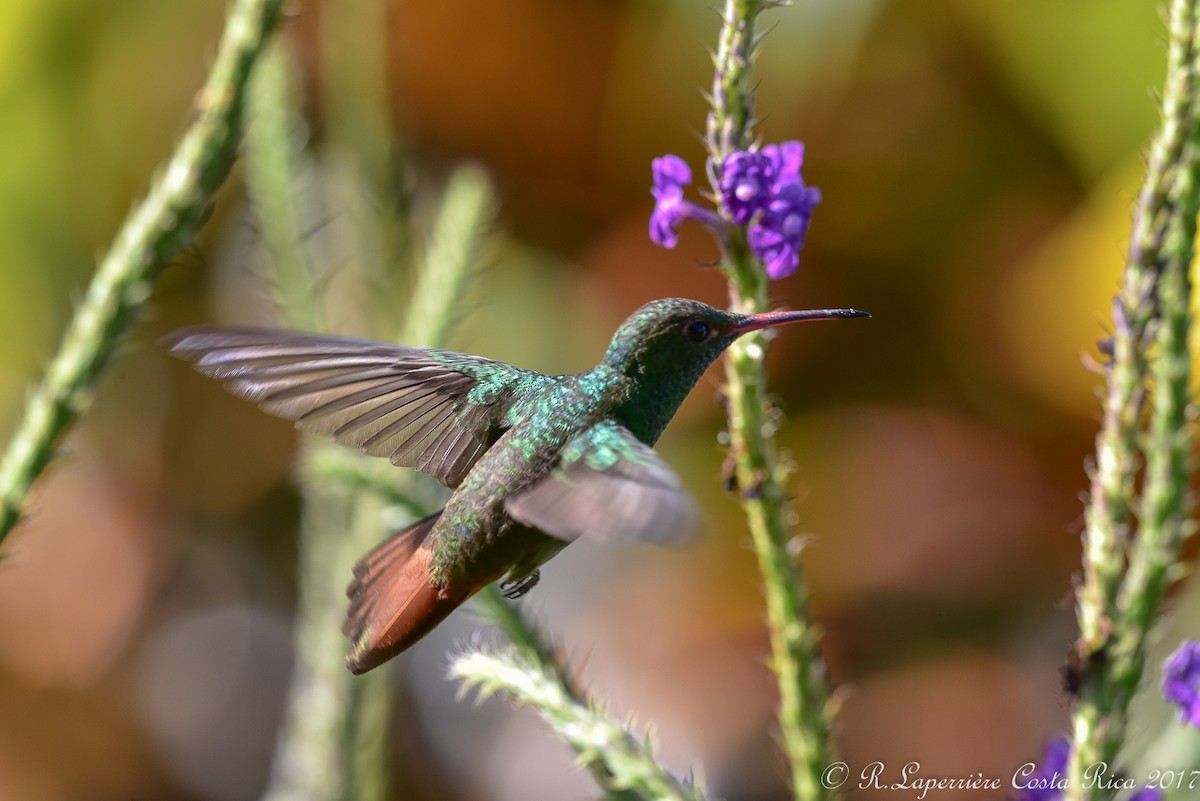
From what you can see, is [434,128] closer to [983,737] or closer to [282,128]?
[282,128]

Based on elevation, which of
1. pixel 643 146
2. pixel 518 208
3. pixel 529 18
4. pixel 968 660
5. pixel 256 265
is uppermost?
pixel 529 18

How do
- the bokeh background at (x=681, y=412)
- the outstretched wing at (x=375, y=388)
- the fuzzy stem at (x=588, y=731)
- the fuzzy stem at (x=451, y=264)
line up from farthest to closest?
the bokeh background at (x=681, y=412) → the fuzzy stem at (x=451, y=264) → the outstretched wing at (x=375, y=388) → the fuzzy stem at (x=588, y=731)

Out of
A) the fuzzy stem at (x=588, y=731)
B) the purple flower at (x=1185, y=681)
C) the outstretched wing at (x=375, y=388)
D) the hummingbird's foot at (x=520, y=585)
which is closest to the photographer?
the purple flower at (x=1185, y=681)

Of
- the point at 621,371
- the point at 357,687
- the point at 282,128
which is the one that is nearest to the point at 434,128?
the point at 282,128

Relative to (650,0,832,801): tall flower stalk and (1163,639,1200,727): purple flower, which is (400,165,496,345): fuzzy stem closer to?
(650,0,832,801): tall flower stalk

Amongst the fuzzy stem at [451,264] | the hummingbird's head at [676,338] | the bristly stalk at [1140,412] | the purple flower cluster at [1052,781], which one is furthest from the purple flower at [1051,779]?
the fuzzy stem at [451,264]

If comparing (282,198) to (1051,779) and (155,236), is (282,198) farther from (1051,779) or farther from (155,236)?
(1051,779)

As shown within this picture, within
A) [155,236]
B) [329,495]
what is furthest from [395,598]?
[329,495]

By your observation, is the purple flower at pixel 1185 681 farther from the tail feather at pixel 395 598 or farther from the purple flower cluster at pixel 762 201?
the tail feather at pixel 395 598
